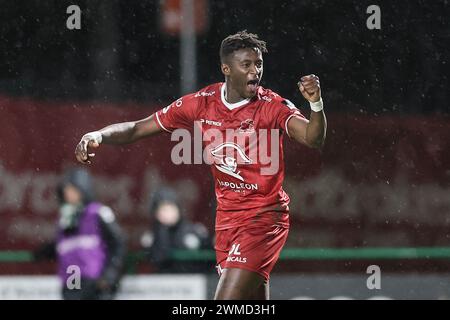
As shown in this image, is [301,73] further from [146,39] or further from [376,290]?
[376,290]

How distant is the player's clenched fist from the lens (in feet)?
21.2

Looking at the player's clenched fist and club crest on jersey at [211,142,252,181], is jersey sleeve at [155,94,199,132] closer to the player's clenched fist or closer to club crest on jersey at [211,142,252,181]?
club crest on jersey at [211,142,252,181]

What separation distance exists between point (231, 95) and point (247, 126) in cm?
23

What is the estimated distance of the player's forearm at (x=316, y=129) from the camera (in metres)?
6.21

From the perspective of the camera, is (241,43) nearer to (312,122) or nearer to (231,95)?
(231,95)

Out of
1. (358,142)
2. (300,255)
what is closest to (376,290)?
(300,255)

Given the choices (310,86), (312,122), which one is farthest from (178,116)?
(310,86)

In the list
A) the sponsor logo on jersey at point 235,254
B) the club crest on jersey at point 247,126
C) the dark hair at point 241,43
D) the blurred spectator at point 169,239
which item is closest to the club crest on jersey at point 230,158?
the club crest on jersey at point 247,126

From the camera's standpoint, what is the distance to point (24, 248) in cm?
1180

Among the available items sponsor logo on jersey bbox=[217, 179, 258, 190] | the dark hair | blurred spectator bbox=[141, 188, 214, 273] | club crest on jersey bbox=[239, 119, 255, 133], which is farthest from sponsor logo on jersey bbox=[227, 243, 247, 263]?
blurred spectator bbox=[141, 188, 214, 273]

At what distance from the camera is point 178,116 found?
707 centimetres

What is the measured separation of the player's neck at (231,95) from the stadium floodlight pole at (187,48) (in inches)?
268

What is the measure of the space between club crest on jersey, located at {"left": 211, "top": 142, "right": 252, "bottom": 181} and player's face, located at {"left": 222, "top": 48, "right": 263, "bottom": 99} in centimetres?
32

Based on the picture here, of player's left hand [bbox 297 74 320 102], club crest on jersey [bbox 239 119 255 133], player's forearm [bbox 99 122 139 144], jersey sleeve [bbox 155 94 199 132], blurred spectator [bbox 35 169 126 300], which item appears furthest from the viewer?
blurred spectator [bbox 35 169 126 300]
